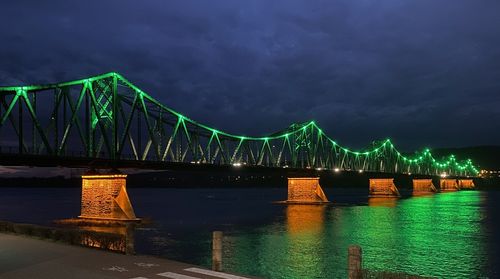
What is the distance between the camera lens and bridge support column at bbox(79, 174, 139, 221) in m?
66.1

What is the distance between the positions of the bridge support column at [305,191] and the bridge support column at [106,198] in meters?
63.4

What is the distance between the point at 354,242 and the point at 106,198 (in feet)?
114

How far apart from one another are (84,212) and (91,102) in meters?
16.1

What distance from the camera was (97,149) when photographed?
72312mm

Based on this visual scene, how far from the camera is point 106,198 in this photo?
67375mm

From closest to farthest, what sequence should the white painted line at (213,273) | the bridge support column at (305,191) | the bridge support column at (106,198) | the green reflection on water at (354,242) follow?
the white painted line at (213,273), the green reflection on water at (354,242), the bridge support column at (106,198), the bridge support column at (305,191)

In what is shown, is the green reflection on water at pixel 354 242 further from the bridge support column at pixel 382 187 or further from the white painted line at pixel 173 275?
the bridge support column at pixel 382 187

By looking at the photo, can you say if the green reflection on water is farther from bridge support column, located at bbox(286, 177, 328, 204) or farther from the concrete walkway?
bridge support column, located at bbox(286, 177, 328, 204)

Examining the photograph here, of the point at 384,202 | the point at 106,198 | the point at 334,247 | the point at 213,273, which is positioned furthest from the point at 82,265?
the point at 384,202

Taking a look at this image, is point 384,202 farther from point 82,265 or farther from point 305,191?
point 82,265

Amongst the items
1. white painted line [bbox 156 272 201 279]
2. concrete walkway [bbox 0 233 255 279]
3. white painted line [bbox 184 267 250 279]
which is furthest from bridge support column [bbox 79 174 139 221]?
white painted line [bbox 156 272 201 279]

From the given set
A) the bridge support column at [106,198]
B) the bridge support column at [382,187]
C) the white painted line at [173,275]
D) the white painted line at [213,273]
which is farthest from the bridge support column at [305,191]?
the white painted line at [173,275]

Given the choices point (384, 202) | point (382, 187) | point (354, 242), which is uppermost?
point (382, 187)

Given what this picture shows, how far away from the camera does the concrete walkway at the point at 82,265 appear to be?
1610 centimetres
